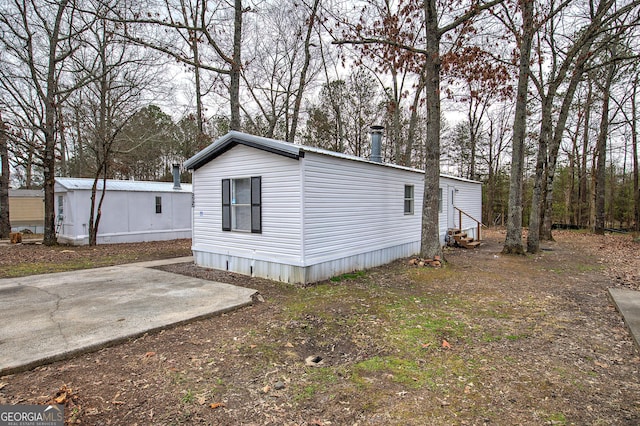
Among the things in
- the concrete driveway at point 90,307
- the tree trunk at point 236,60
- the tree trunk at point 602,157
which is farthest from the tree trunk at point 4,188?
the tree trunk at point 602,157

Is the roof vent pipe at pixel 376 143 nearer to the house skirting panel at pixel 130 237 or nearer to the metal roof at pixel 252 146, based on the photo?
the metal roof at pixel 252 146

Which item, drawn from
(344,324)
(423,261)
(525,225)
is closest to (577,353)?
(344,324)

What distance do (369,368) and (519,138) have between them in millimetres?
9448

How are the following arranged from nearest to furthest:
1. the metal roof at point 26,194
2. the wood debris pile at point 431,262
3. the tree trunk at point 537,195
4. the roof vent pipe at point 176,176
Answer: the wood debris pile at point 431,262, the tree trunk at point 537,195, the roof vent pipe at point 176,176, the metal roof at point 26,194

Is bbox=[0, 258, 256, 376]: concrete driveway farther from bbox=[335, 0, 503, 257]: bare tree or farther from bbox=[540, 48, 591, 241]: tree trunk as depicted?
bbox=[540, 48, 591, 241]: tree trunk

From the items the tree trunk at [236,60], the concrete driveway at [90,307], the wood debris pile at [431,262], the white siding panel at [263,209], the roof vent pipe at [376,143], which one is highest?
the tree trunk at [236,60]

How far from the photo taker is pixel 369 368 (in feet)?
11.0

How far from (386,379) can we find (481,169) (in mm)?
→ 24665

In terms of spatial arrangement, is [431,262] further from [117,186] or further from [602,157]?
[602,157]

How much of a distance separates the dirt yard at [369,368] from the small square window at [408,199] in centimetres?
479

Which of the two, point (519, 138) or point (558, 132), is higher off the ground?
point (558, 132)

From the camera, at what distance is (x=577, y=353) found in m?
3.66

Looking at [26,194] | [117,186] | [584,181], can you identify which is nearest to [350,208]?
[117,186]

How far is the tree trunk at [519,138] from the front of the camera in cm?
991
